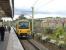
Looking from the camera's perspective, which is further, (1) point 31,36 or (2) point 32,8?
(2) point 32,8

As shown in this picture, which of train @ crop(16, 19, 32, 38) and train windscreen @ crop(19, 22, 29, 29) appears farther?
train windscreen @ crop(19, 22, 29, 29)

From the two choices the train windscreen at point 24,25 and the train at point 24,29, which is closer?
the train at point 24,29

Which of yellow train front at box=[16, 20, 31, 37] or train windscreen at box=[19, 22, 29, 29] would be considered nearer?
yellow train front at box=[16, 20, 31, 37]

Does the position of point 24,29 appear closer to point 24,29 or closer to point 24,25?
point 24,29

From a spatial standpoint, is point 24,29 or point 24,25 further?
point 24,25

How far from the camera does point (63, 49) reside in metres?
19.8

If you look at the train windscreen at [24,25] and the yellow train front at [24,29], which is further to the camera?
the train windscreen at [24,25]

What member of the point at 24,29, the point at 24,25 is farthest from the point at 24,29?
the point at 24,25

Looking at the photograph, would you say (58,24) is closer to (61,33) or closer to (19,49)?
(61,33)

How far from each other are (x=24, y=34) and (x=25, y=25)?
1866mm

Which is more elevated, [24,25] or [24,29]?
[24,25]

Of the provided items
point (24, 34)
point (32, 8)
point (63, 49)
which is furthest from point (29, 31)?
point (63, 49)

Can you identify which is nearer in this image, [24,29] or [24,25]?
[24,29]

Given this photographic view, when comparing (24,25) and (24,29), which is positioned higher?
(24,25)
